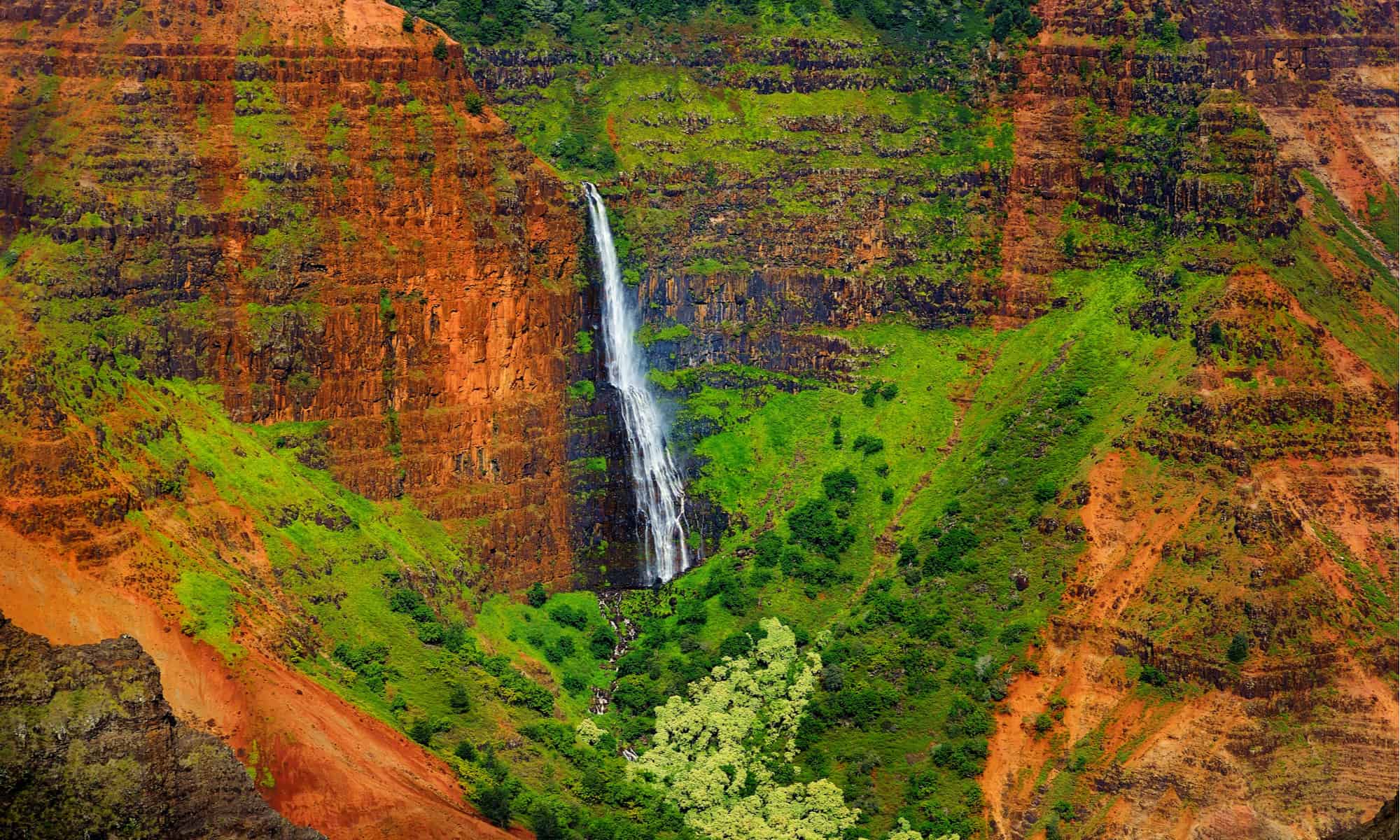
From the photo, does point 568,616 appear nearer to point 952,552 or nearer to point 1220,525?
point 952,552

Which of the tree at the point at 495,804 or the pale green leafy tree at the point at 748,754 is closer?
the tree at the point at 495,804

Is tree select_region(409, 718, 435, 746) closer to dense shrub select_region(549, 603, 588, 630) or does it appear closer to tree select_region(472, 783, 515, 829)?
tree select_region(472, 783, 515, 829)

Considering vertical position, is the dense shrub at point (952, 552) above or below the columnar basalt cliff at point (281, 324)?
below

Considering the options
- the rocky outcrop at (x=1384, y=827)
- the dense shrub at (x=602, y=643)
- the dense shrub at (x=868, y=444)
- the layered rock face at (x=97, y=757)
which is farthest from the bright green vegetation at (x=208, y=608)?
the rocky outcrop at (x=1384, y=827)

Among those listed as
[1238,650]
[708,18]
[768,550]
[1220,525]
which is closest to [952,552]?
[768,550]

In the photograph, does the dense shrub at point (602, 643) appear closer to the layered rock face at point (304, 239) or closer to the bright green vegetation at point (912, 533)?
the bright green vegetation at point (912, 533)

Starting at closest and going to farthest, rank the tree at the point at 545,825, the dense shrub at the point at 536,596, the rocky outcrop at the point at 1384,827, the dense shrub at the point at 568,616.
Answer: the rocky outcrop at the point at 1384,827, the tree at the point at 545,825, the dense shrub at the point at 568,616, the dense shrub at the point at 536,596

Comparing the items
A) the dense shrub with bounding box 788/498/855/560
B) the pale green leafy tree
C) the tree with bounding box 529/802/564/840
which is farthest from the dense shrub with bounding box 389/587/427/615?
the dense shrub with bounding box 788/498/855/560
